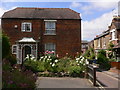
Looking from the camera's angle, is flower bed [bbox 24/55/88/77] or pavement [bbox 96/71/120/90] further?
flower bed [bbox 24/55/88/77]

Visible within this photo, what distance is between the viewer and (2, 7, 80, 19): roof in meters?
24.4

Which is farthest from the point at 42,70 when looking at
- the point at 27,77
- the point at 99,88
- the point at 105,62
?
the point at 105,62

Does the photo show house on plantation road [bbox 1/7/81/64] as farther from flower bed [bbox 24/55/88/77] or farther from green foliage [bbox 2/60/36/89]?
green foliage [bbox 2/60/36/89]

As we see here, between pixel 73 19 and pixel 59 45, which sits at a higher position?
pixel 73 19

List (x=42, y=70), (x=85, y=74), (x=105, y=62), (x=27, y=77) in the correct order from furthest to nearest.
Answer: (x=105, y=62)
(x=42, y=70)
(x=85, y=74)
(x=27, y=77)

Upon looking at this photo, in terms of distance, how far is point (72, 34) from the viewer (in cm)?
2398

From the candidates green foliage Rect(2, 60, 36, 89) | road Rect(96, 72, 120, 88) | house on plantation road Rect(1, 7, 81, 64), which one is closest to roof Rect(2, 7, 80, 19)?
house on plantation road Rect(1, 7, 81, 64)

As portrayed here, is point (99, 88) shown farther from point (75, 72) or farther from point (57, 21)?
point (57, 21)

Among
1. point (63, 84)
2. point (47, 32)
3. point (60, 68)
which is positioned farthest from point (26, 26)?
point (63, 84)

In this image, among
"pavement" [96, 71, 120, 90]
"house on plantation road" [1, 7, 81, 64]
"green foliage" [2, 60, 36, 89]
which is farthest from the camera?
"house on plantation road" [1, 7, 81, 64]

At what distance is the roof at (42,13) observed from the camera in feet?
80.0

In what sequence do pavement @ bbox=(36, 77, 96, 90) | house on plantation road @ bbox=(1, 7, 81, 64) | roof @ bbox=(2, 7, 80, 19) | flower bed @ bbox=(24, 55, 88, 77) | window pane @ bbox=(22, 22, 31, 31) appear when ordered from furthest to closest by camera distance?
roof @ bbox=(2, 7, 80, 19)
window pane @ bbox=(22, 22, 31, 31)
house on plantation road @ bbox=(1, 7, 81, 64)
flower bed @ bbox=(24, 55, 88, 77)
pavement @ bbox=(36, 77, 96, 90)

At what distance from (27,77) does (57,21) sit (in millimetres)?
17137

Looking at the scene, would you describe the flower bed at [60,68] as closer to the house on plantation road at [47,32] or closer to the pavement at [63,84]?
the pavement at [63,84]
